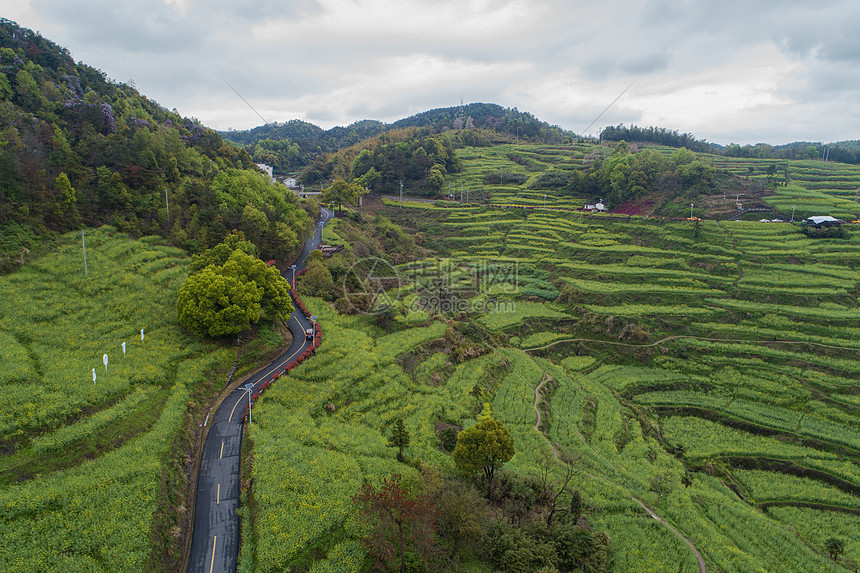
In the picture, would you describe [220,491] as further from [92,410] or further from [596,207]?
[596,207]

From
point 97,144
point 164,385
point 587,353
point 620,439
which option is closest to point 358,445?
point 164,385

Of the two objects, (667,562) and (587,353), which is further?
(587,353)

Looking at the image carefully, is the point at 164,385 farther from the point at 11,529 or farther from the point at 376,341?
the point at 376,341

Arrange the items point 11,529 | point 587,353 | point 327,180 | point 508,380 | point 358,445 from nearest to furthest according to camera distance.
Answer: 1. point 11,529
2. point 358,445
3. point 508,380
4. point 587,353
5. point 327,180

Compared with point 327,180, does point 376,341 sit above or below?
below

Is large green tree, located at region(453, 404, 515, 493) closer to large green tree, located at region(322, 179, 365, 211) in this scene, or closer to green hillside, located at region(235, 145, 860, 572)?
green hillside, located at region(235, 145, 860, 572)

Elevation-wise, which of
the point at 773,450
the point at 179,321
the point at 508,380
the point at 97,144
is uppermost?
the point at 97,144

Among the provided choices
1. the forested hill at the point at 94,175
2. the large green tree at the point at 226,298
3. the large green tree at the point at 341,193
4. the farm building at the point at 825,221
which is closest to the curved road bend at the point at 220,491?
the large green tree at the point at 226,298

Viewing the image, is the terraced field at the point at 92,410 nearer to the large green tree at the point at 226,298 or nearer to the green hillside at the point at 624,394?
the large green tree at the point at 226,298
